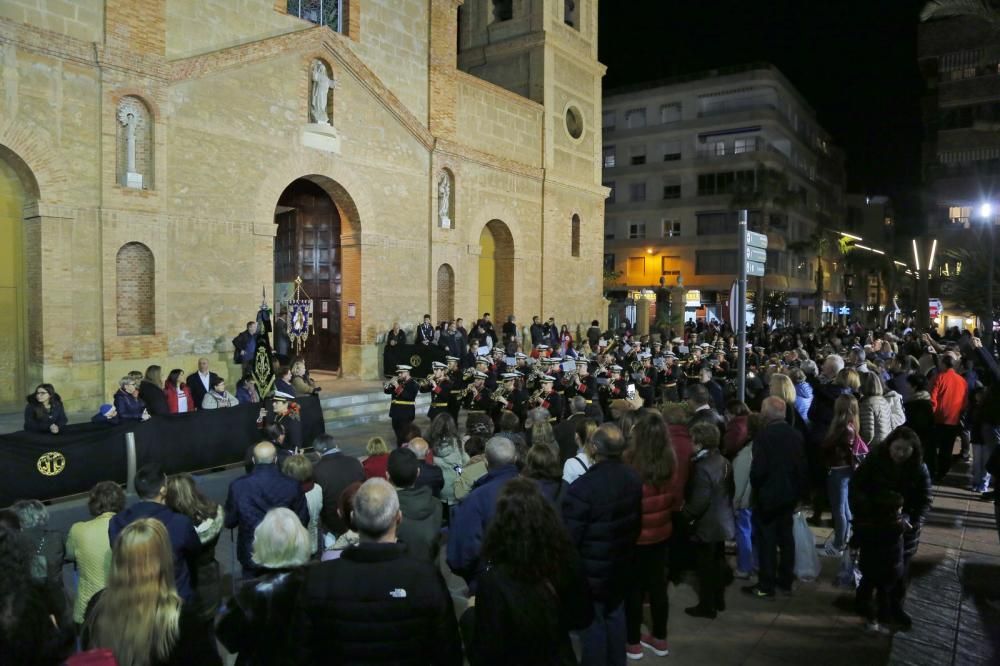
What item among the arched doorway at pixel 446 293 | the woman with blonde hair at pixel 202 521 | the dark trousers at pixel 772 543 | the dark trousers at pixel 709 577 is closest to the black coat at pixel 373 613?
the woman with blonde hair at pixel 202 521

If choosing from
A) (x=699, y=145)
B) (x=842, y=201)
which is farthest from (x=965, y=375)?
(x=842, y=201)

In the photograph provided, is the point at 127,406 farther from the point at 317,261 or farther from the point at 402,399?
the point at 317,261

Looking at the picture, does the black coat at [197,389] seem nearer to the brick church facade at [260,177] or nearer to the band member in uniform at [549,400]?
the brick church facade at [260,177]

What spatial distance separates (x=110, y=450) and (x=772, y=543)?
26.2ft

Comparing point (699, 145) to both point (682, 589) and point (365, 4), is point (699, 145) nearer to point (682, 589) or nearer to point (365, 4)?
point (365, 4)

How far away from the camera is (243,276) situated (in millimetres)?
17234

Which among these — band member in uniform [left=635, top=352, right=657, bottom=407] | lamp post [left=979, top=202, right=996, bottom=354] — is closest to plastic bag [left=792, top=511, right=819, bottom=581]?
band member in uniform [left=635, top=352, right=657, bottom=407]

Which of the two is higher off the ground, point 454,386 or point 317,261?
point 317,261

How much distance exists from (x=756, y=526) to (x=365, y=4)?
18393 millimetres

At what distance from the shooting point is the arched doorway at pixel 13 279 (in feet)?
46.4

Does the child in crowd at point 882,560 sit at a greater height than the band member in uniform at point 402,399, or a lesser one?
lesser

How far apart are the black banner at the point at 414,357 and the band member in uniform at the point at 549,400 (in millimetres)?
7039

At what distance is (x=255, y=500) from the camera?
5.66 metres

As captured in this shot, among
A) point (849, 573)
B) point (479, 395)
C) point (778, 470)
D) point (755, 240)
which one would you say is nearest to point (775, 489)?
point (778, 470)
